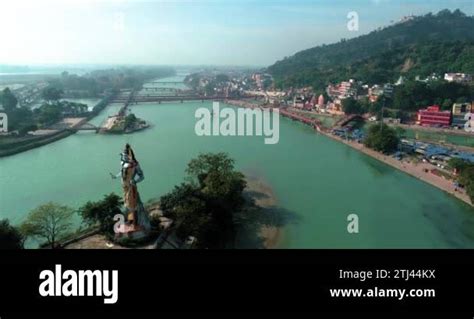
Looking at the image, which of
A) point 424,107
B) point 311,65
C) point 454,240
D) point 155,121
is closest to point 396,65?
point 311,65

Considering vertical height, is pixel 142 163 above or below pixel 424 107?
below

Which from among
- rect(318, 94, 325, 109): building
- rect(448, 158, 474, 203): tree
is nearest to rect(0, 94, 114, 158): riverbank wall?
rect(318, 94, 325, 109): building

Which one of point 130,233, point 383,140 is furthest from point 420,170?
point 130,233

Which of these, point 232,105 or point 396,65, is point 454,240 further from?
point 396,65

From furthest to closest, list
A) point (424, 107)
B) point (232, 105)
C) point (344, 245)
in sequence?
point (232, 105), point (424, 107), point (344, 245)

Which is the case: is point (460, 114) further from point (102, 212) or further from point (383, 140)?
point (102, 212)
